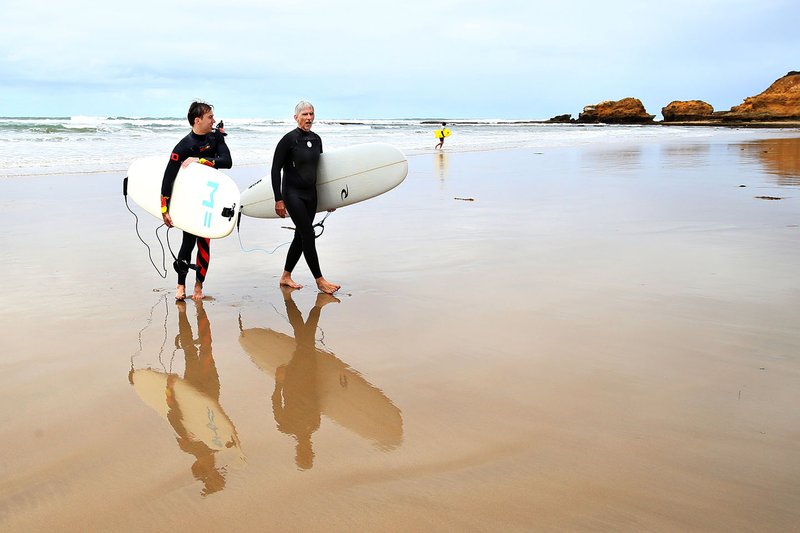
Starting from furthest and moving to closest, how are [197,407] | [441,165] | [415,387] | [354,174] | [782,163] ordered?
1. [441,165]
2. [782,163]
3. [354,174]
4. [415,387]
5. [197,407]

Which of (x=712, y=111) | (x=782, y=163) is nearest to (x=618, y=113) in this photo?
(x=712, y=111)

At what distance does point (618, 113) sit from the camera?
8288 cm

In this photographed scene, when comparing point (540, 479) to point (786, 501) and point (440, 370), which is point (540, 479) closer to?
point (786, 501)

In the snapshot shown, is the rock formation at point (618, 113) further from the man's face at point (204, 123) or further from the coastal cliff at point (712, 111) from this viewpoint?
the man's face at point (204, 123)

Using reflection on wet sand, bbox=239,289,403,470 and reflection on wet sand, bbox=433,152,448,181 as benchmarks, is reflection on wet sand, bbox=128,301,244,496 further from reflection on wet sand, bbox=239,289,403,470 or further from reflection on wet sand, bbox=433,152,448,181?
reflection on wet sand, bbox=433,152,448,181

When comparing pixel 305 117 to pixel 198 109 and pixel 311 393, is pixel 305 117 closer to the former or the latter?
pixel 198 109

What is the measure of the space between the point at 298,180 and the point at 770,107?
73.4 metres

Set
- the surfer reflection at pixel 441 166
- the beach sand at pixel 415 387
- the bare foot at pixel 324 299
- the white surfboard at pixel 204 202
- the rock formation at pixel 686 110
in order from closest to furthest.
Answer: the beach sand at pixel 415 387
the bare foot at pixel 324 299
the white surfboard at pixel 204 202
the surfer reflection at pixel 441 166
the rock formation at pixel 686 110

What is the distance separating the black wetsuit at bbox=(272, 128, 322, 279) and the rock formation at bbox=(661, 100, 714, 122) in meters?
76.5

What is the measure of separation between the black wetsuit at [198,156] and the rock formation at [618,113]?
81682 mm

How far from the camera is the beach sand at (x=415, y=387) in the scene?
2.29m

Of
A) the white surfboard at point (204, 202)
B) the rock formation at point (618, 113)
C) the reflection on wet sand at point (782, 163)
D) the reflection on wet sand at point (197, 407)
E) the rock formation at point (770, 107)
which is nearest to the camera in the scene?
the reflection on wet sand at point (197, 407)

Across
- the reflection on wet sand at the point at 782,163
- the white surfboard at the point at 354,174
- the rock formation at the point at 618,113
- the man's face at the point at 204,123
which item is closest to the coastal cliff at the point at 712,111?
the rock formation at the point at 618,113

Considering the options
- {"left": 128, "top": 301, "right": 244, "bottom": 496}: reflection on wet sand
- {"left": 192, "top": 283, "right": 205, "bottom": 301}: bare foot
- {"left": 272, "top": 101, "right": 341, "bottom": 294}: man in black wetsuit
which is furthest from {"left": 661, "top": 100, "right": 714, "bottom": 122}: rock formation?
{"left": 128, "top": 301, "right": 244, "bottom": 496}: reflection on wet sand
